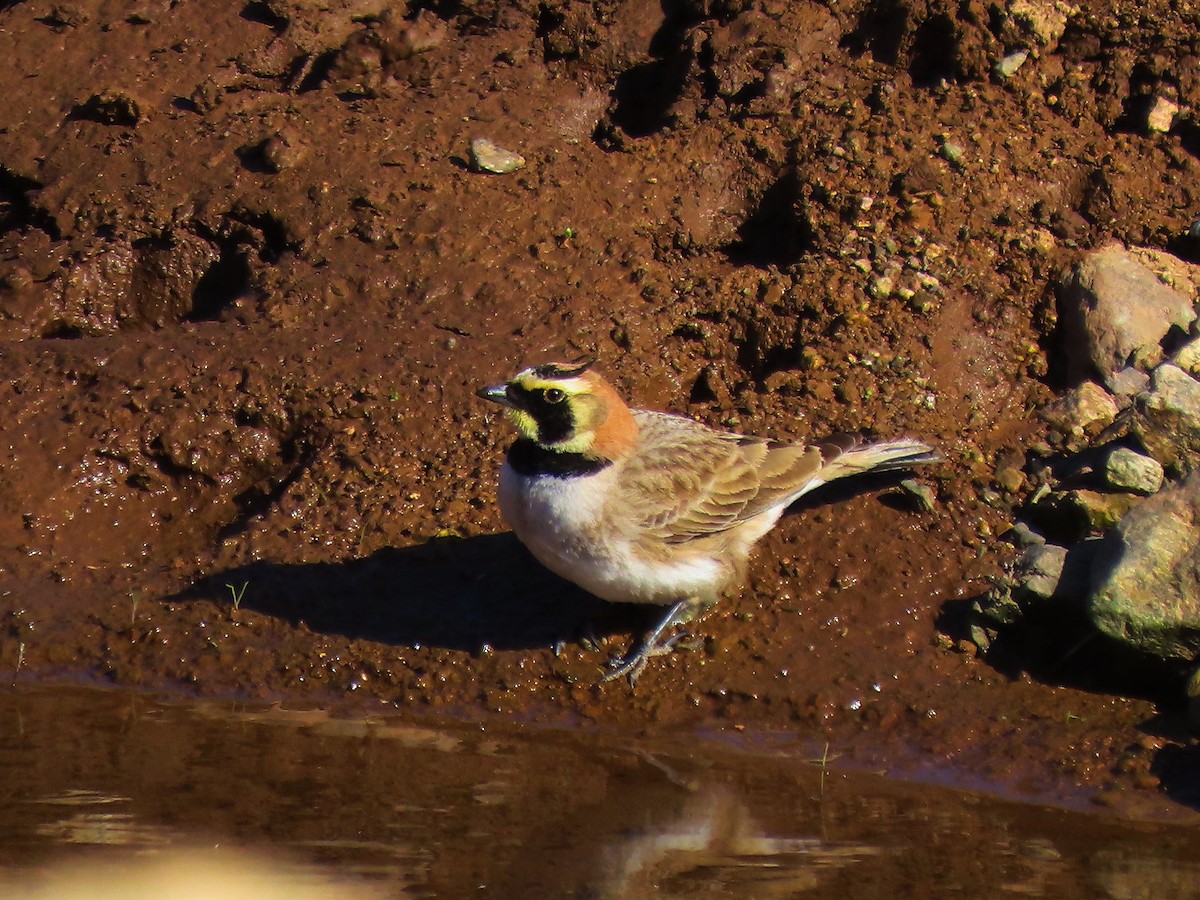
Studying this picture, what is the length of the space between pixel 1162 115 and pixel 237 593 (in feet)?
21.5

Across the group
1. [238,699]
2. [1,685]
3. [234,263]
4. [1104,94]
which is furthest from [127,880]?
[1104,94]

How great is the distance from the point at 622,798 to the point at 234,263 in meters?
5.04

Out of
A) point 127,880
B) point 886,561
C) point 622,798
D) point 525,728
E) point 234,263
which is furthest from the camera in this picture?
point 234,263

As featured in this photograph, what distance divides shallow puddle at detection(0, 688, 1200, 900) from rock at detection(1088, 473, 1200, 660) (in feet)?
3.22

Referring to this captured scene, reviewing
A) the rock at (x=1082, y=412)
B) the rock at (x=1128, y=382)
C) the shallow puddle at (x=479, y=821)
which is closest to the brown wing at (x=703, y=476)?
the shallow puddle at (x=479, y=821)

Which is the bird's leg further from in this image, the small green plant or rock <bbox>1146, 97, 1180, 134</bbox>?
rock <bbox>1146, 97, 1180, 134</bbox>

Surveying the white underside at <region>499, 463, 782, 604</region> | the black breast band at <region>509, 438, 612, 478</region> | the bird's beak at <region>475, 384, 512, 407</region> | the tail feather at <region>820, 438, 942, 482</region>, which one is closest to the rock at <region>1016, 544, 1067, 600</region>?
the tail feather at <region>820, 438, 942, 482</region>

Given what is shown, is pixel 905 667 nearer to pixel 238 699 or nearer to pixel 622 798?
pixel 622 798

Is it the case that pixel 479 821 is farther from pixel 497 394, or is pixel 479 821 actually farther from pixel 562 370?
pixel 562 370

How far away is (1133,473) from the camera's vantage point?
8172mm

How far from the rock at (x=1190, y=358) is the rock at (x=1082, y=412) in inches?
16.5

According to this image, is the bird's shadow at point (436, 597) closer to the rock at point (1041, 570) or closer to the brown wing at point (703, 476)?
the brown wing at point (703, 476)

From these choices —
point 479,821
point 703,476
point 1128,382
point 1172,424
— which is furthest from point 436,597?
point 1128,382

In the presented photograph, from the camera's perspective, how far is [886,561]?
814cm
